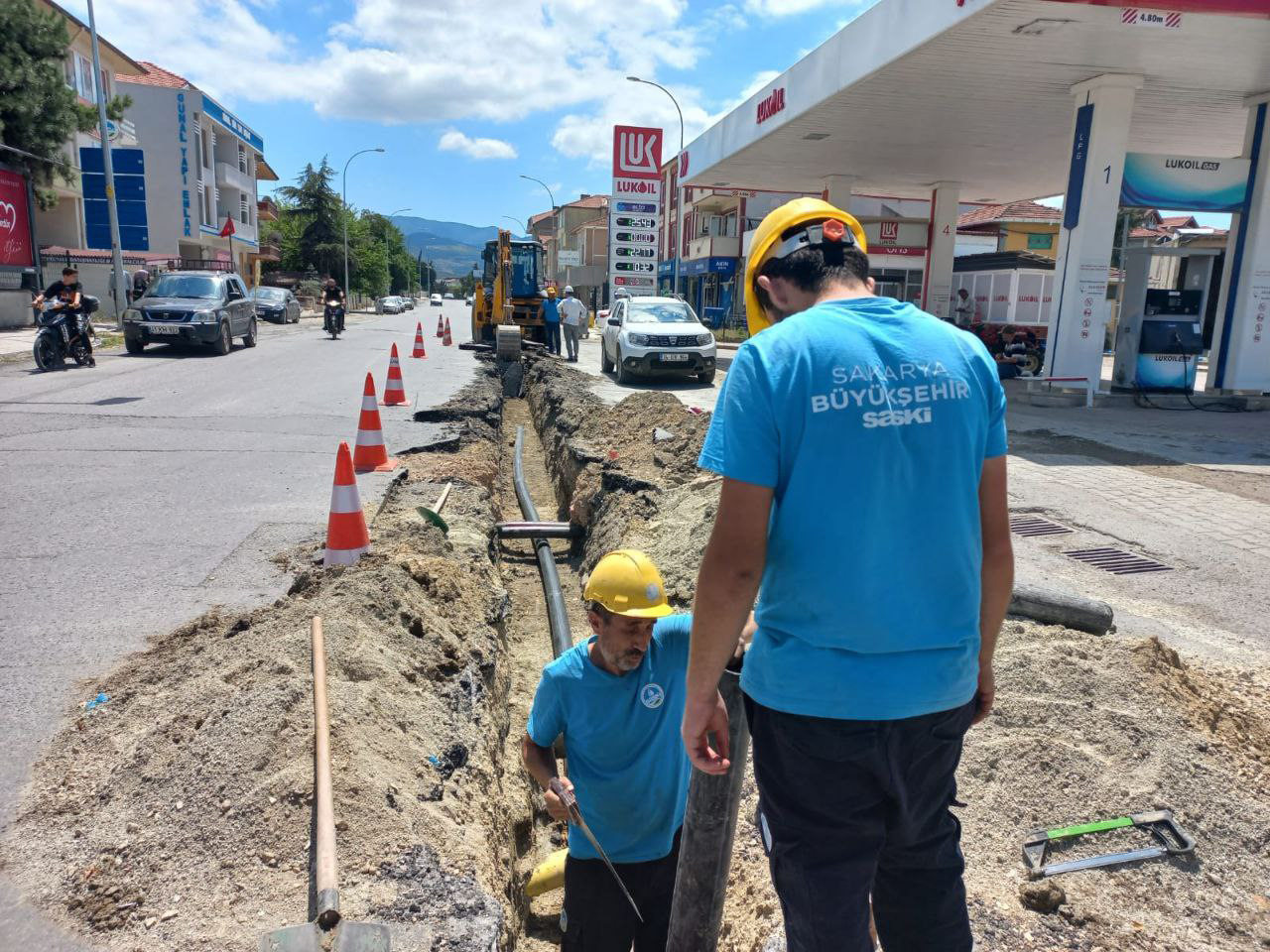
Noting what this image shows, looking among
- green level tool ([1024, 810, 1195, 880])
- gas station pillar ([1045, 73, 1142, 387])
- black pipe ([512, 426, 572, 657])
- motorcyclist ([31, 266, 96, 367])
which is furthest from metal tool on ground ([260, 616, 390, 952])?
motorcyclist ([31, 266, 96, 367])

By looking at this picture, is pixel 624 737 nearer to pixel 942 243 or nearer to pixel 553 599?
pixel 553 599

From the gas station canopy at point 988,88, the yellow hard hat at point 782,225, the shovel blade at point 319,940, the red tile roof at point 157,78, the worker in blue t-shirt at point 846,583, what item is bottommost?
the shovel blade at point 319,940

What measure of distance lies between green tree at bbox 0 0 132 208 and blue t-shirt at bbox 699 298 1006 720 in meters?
27.8

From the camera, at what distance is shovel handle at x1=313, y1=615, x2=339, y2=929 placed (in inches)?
88.9

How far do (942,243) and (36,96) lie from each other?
81.3 feet

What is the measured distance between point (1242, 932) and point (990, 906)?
0.73 m

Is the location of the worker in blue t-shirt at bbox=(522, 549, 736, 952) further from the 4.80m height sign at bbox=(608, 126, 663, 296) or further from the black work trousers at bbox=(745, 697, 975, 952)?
the 4.80m height sign at bbox=(608, 126, 663, 296)

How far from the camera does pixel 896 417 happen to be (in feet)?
5.51

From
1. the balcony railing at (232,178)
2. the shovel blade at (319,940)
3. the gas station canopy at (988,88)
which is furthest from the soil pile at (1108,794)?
the balcony railing at (232,178)

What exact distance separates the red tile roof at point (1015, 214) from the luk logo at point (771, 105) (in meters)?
20.7

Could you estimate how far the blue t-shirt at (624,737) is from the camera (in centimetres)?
271

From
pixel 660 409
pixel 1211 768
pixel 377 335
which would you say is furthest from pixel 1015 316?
pixel 1211 768

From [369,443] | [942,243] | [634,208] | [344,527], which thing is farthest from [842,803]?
[942,243]

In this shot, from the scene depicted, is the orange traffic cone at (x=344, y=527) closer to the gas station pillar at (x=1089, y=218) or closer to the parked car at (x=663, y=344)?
the parked car at (x=663, y=344)
